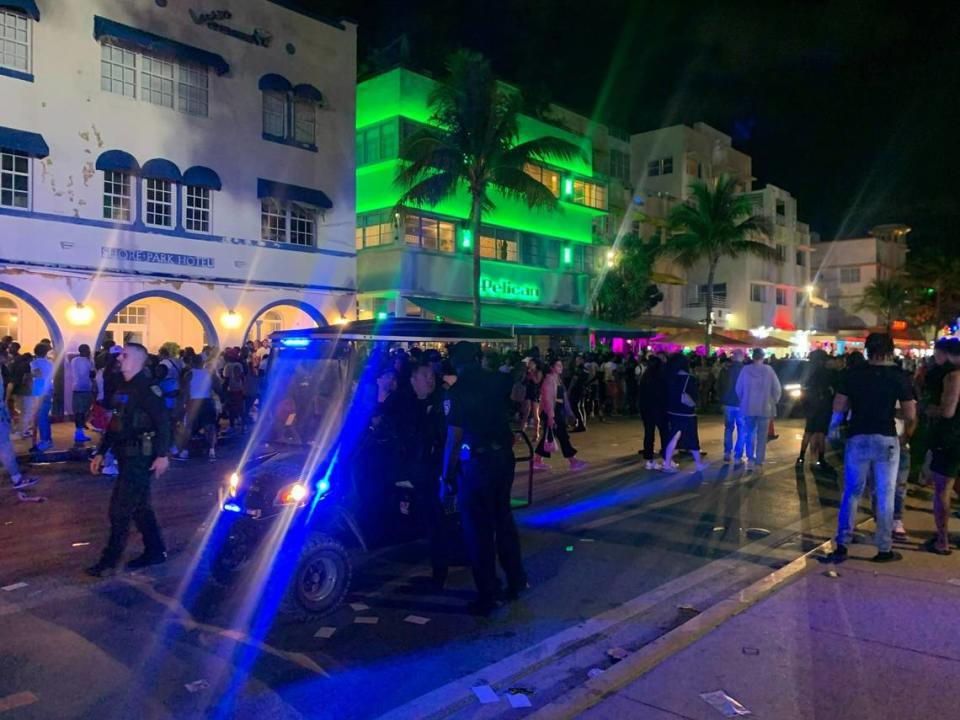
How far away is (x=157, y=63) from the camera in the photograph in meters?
19.0

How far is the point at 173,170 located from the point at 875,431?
1758 centimetres

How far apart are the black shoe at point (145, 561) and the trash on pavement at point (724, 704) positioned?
4.40 meters

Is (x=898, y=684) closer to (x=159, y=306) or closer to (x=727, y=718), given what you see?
(x=727, y=718)

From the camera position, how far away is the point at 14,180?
1688 centimetres

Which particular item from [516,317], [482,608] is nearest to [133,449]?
[482,608]

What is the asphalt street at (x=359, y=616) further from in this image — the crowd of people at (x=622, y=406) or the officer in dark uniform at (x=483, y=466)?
the crowd of people at (x=622, y=406)

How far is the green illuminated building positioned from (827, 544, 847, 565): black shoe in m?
18.3

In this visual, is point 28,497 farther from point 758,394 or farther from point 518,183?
point 518,183

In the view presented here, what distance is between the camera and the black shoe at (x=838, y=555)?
6.26 m

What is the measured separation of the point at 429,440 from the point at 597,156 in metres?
31.7

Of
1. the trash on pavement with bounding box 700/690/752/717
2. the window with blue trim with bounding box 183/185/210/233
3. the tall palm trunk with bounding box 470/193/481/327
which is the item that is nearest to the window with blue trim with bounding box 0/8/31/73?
the window with blue trim with bounding box 183/185/210/233

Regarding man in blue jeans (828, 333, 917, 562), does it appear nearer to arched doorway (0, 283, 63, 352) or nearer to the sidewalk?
the sidewalk

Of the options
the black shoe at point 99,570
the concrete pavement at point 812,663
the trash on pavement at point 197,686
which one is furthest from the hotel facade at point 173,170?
the concrete pavement at point 812,663

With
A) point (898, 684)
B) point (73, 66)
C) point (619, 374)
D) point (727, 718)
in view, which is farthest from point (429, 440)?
point (73, 66)
